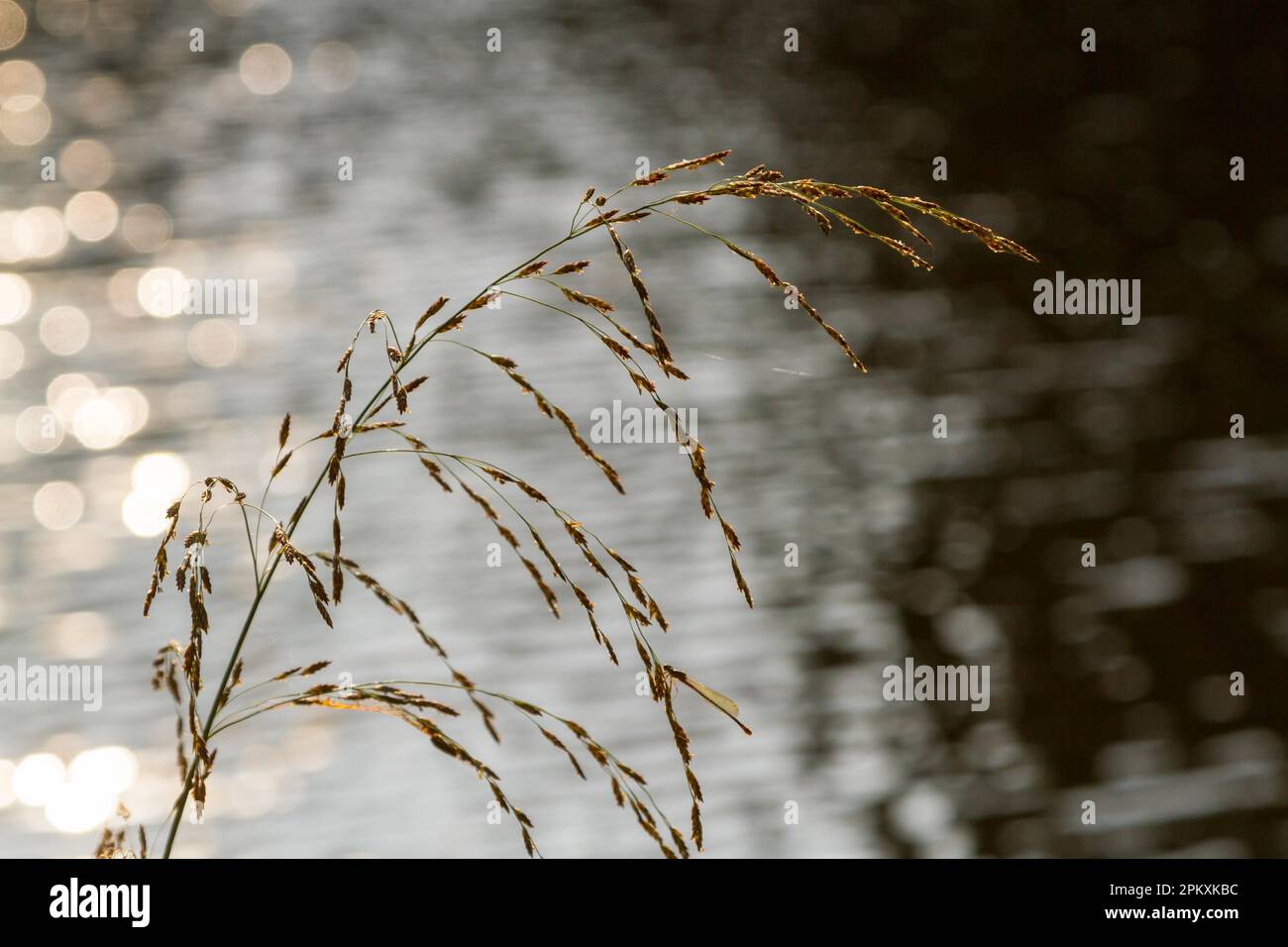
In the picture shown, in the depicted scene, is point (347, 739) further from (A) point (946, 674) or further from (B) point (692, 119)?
(B) point (692, 119)

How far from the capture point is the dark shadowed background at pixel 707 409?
108 centimetres

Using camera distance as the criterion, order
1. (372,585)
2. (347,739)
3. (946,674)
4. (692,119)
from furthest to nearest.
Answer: (692,119) < (946,674) < (347,739) < (372,585)

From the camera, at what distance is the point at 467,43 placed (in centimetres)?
131

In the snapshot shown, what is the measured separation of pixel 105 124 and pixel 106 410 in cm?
38

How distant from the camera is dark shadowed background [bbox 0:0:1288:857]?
1082 millimetres

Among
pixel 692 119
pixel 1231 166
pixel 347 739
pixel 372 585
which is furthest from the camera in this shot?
pixel 1231 166

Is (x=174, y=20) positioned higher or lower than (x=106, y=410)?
higher

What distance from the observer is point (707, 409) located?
124cm

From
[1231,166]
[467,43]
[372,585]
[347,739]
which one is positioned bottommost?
[347,739]

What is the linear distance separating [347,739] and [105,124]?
2.73 feet

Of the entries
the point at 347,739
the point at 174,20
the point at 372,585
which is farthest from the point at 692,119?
the point at 372,585

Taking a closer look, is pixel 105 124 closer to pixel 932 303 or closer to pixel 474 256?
pixel 474 256

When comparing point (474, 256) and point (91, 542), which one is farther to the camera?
point (474, 256)
